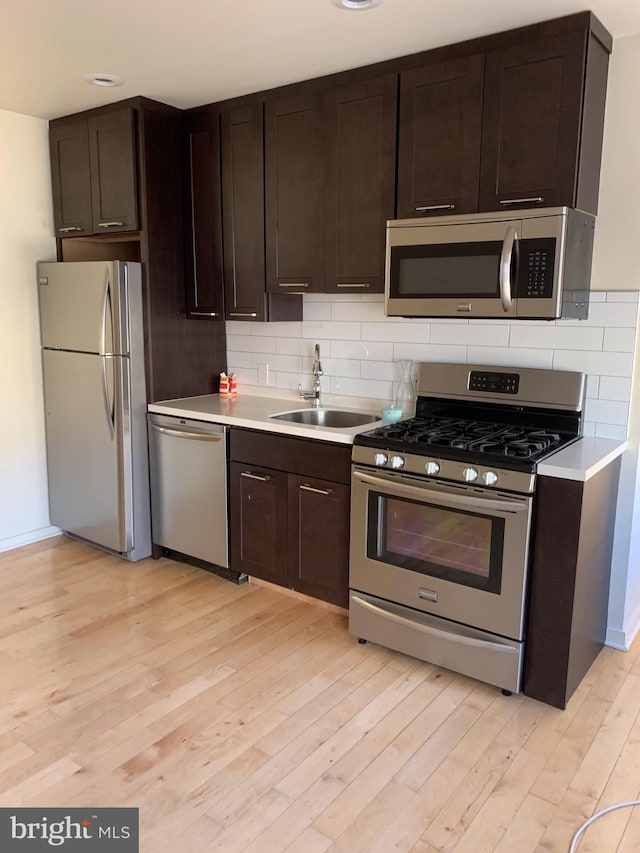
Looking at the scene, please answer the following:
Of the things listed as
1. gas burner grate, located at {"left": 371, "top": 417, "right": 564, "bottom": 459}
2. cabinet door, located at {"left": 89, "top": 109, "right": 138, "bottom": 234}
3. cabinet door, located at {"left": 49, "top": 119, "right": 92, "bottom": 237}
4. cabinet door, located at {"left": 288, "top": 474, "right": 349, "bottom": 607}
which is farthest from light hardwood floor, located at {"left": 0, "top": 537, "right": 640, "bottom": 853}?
cabinet door, located at {"left": 49, "top": 119, "right": 92, "bottom": 237}

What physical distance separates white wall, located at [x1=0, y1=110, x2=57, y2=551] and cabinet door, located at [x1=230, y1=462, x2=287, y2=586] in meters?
1.50

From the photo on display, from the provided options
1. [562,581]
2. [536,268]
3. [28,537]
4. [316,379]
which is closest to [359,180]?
[536,268]

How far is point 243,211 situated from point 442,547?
6.72 feet

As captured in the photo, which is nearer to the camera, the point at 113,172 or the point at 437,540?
the point at 437,540

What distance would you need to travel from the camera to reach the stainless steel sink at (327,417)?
3506 mm

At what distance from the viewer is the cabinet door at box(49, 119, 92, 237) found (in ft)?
12.2

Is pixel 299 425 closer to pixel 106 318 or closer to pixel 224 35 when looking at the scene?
pixel 106 318

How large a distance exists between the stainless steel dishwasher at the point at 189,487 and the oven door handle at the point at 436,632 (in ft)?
3.04

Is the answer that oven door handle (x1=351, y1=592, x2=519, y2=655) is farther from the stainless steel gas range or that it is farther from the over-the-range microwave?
the over-the-range microwave

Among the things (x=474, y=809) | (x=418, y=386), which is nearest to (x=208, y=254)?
(x=418, y=386)

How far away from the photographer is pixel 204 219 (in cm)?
365

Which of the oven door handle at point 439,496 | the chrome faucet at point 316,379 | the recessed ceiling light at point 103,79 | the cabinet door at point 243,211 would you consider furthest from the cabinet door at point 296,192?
the oven door handle at point 439,496

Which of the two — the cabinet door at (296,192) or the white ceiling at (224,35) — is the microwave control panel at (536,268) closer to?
the white ceiling at (224,35)

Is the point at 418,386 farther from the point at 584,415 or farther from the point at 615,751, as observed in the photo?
the point at 615,751
